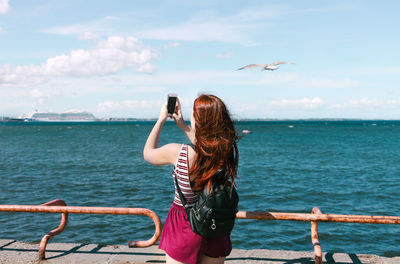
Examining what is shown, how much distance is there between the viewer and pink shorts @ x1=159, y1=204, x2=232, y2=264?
2227 millimetres

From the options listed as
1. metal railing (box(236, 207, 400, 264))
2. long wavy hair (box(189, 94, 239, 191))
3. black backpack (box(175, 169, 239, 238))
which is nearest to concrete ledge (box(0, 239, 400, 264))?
metal railing (box(236, 207, 400, 264))

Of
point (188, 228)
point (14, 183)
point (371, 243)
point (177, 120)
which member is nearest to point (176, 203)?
point (188, 228)

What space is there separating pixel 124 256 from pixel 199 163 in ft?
8.41

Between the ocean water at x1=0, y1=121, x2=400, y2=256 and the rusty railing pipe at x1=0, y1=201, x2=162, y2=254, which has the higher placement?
the rusty railing pipe at x1=0, y1=201, x2=162, y2=254

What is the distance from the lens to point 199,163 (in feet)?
7.06

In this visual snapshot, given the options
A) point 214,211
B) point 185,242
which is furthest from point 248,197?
point 214,211

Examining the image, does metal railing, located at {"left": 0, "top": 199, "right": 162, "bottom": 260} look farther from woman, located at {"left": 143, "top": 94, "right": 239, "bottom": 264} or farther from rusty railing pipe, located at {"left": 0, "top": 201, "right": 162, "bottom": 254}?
woman, located at {"left": 143, "top": 94, "right": 239, "bottom": 264}

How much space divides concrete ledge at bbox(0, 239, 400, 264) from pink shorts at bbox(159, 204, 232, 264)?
1910 millimetres

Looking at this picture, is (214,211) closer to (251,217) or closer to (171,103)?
(171,103)

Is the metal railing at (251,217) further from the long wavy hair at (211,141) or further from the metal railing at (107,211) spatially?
the long wavy hair at (211,141)

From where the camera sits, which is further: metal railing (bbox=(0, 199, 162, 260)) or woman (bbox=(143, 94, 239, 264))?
metal railing (bbox=(0, 199, 162, 260))

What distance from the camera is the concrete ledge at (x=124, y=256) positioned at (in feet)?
13.5

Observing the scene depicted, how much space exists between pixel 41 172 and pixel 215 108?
2567cm

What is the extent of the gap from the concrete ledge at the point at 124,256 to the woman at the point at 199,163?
1950mm
